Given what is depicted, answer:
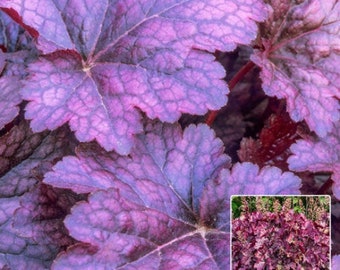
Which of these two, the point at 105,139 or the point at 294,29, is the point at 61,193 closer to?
the point at 105,139

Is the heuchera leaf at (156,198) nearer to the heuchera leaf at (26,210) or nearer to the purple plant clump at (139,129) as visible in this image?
the purple plant clump at (139,129)

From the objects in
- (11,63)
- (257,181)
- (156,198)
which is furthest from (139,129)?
(11,63)

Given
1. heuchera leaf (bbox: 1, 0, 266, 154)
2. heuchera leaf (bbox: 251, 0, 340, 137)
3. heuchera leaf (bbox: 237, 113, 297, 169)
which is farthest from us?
heuchera leaf (bbox: 237, 113, 297, 169)

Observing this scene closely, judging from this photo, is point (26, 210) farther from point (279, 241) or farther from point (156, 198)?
point (279, 241)

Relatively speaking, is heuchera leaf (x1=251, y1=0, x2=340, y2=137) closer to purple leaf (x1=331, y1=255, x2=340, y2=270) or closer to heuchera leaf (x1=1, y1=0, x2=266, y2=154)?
heuchera leaf (x1=1, y1=0, x2=266, y2=154)

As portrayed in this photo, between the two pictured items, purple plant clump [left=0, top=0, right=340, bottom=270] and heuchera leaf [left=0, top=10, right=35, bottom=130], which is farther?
heuchera leaf [left=0, top=10, right=35, bottom=130]

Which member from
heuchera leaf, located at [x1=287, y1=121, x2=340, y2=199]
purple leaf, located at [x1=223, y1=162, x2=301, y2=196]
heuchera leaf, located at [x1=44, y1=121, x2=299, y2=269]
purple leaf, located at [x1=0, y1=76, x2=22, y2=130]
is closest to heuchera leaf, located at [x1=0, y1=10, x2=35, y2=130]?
purple leaf, located at [x1=0, y1=76, x2=22, y2=130]
